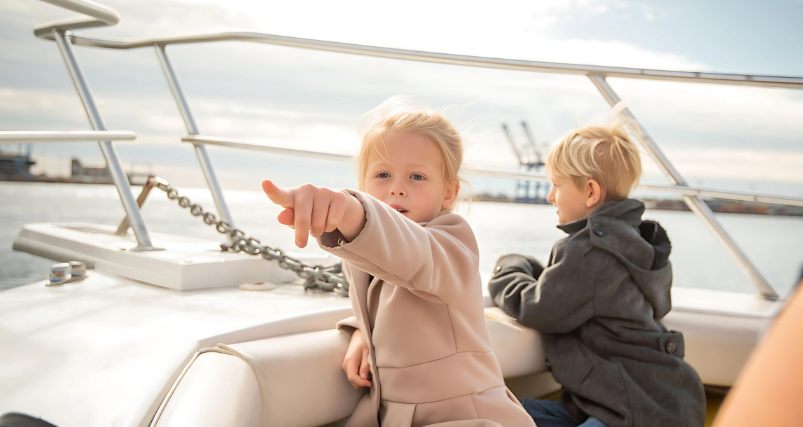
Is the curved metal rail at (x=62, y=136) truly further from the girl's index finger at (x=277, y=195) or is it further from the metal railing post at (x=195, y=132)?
the girl's index finger at (x=277, y=195)

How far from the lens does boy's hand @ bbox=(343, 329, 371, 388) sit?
3.03 ft

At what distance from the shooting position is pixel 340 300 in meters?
1.36

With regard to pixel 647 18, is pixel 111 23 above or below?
below

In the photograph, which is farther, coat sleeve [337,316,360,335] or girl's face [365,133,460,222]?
coat sleeve [337,316,360,335]

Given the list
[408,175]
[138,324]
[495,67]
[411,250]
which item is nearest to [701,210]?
[495,67]

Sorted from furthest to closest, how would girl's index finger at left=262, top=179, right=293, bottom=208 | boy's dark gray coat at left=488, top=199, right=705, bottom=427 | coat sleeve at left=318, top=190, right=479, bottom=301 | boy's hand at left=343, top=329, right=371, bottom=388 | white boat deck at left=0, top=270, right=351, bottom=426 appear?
boy's dark gray coat at left=488, top=199, right=705, bottom=427 → boy's hand at left=343, top=329, right=371, bottom=388 → white boat deck at left=0, top=270, right=351, bottom=426 → coat sleeve at left=318, top=190, right=479, bottom=301 → girl's index finger at left=262, top=179, right=293, bottom=208

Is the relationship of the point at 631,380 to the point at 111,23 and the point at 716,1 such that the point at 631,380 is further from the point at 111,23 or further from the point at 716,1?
the point at 716,1

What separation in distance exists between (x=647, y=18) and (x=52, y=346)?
27.7m

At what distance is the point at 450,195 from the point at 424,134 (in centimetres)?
14

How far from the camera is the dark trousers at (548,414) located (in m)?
1.24

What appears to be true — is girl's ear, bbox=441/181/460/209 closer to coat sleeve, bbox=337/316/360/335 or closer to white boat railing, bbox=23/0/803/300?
coat sleeve, bbox=337/316/360/335

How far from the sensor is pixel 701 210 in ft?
4.83

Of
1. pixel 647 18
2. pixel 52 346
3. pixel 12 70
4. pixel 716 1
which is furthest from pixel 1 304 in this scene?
pixel 716 1

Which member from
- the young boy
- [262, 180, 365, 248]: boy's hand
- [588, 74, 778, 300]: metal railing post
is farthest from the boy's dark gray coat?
[262, 180, 365, 248]: boy's hand
